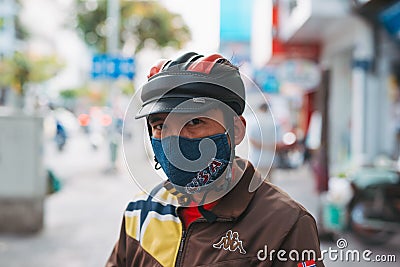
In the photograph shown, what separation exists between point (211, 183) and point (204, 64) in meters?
0.26

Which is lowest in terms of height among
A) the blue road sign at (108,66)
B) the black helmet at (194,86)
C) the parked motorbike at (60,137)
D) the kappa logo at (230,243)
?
the parked motorbike at (60,137)

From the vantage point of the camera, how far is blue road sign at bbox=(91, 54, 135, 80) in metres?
9.58

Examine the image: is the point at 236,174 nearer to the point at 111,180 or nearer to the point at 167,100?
the point at 167,100

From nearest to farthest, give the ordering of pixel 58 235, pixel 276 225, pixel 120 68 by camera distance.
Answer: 1. pixel 276 225
2. pixel 58 235
3. pixel 120 68

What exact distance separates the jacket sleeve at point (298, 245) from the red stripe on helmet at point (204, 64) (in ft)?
1.23

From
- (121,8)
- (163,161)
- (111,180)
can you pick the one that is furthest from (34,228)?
(121,8)

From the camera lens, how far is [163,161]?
51.2 inches

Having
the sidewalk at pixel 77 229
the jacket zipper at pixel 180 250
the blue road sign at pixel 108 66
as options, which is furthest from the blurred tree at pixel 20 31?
the jacket zipper at pixel 180 250

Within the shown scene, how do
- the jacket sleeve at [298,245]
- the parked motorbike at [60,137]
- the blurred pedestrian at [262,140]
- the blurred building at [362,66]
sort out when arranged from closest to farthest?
the jacket sleeve at [298,245] → the blurred pedestrian at [262,140] → the blurred building at [362,66] → the parked motorbike at [60,137]

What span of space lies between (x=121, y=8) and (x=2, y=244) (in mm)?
8930

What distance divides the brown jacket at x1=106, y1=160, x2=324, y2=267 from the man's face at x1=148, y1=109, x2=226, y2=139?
12cm

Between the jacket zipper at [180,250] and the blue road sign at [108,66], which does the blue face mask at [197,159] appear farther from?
the blue road sign at [108,66]

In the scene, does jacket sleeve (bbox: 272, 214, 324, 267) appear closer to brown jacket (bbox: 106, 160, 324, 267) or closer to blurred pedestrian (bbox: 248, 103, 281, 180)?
brown jacket (bbox: 106, 160, 324, 267)

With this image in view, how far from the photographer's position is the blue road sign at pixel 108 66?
9578mm
